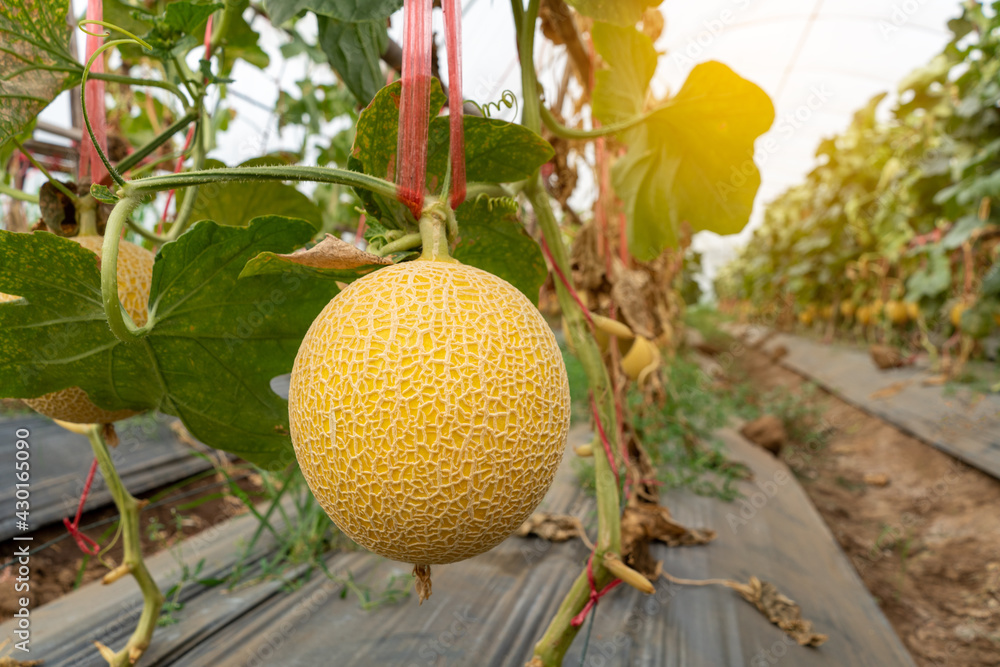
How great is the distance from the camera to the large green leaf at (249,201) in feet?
2.74

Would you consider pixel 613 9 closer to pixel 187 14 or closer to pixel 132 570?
pixel 187 14

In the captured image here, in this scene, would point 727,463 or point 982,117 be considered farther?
point 982,117

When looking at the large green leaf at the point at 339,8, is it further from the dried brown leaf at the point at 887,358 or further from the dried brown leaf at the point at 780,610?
the dried brown leaf at the point at 887,358

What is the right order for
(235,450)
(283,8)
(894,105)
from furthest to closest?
(894,105), (235,450), (283,8)

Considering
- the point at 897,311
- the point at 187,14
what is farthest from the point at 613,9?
the point at 897,311

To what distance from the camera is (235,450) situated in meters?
0.64

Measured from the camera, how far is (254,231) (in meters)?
0.50

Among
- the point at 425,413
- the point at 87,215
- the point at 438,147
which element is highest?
the point at 438,147

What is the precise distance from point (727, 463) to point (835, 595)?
1138 mm

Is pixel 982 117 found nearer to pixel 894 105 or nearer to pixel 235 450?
pixel 894 105

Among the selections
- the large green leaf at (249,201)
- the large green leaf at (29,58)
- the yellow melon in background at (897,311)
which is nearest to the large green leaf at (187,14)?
the large green leaf at (29,58)

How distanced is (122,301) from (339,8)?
0.39 metres

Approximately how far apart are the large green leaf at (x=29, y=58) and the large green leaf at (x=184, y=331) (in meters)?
0.19

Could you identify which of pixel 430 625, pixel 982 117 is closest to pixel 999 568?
pixel 430 625
